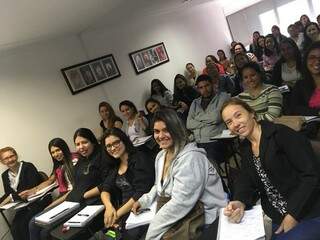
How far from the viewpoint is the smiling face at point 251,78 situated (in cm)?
303

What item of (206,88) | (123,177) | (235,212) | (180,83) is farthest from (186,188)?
(180,83)

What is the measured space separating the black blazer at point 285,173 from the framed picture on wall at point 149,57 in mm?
4528

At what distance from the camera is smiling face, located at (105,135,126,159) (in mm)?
2572

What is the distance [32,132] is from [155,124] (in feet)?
9.34

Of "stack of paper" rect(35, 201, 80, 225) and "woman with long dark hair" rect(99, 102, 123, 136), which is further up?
"woman with long dark hair" rect(99, 102, 123, 136)

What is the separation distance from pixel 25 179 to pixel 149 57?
3.43 meters

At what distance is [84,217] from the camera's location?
95.0 inches

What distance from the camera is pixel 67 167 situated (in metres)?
3.47

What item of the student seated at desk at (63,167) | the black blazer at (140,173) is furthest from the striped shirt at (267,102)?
the student seated at desk at (63,167)

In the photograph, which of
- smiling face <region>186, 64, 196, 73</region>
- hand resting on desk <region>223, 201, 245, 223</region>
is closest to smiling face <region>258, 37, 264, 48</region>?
smiling face <region>186, 64, 196, 73</region>

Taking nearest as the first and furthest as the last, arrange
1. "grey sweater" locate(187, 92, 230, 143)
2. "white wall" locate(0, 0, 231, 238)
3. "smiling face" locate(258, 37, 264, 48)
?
1. "grey sweater" locate(187, 92, 230, 143)
2. "white wall" locate(0, 0, 231, 238)
3. "smiling face" locate(258, 37, 264, 48)

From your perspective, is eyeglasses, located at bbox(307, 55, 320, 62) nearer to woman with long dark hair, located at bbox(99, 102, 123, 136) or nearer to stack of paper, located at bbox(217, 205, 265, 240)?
stack of paper, located at bbox(217, 205, 265, 240)

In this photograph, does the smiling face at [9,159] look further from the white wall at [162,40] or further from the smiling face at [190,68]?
the smiling face at [190,68]

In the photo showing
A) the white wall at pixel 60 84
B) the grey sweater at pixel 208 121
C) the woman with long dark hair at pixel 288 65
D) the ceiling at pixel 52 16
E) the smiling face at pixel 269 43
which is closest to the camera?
the ceiling at pixel 52 16
